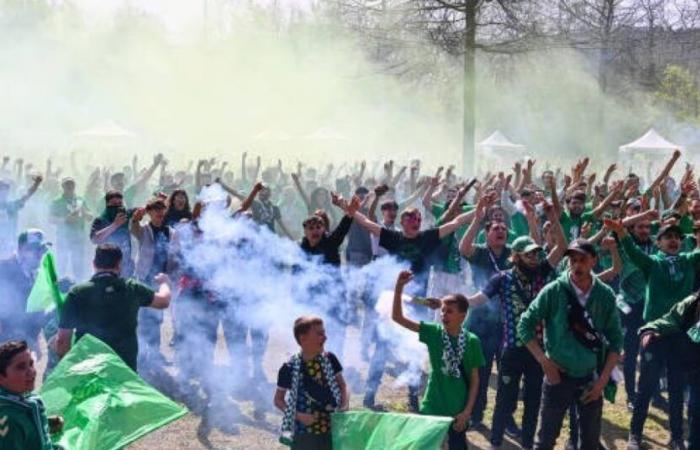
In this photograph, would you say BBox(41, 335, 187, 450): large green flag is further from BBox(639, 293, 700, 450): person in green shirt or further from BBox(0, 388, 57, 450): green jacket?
BBox(639, 293, 700, 450): person in green shirt

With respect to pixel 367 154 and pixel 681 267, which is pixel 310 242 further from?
pixel 367 154

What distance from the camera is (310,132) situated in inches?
1202

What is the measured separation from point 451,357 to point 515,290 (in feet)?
3.61

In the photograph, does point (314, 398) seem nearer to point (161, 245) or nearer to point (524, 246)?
point (524, 246)

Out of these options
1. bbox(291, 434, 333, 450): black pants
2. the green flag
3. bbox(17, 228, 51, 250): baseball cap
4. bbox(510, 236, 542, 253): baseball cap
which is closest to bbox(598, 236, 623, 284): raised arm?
bbox(510, 236, 542, 253): baseball cap

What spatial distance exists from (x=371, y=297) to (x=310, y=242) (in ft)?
2.99

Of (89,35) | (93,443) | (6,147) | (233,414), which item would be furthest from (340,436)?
(89,35)

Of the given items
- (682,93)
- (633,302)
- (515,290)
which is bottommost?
(633,302)

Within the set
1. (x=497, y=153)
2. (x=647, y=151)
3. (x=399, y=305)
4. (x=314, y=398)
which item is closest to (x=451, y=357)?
(x=399, y=305)

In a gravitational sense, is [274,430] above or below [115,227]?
below

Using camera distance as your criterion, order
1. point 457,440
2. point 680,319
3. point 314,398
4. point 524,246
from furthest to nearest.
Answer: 1. point 524,246
2. point 680,319
3. point 457,440
4. point 314,398

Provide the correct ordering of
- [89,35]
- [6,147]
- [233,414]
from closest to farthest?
[233,414]
[6,147]
[89,35]

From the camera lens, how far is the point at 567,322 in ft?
16.2

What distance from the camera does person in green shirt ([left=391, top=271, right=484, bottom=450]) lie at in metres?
4.90
